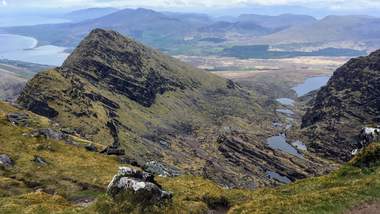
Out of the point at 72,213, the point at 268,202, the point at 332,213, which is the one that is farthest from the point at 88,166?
the point at 332,213

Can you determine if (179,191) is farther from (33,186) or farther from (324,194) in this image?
(33,186)

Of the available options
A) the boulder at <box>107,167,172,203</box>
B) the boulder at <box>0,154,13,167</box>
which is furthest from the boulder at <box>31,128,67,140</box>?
the boulder at <box>107,167,172,203</box>

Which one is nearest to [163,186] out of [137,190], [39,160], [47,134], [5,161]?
[137,190]

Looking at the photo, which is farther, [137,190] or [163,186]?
[163,186]

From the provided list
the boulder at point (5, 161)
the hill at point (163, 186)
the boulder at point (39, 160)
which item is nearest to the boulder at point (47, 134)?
the hill at point (163, 186)

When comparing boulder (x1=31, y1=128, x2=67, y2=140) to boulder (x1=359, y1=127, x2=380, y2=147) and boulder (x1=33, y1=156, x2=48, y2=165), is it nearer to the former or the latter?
boulder (x1=33, y1=156, x2=48, y2=165)

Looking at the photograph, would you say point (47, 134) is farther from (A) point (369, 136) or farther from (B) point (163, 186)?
(A) point (369, 136)

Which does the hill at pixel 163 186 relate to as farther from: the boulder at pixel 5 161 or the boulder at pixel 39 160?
the boulder at pixel 5 161

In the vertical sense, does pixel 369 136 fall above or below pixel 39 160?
above
